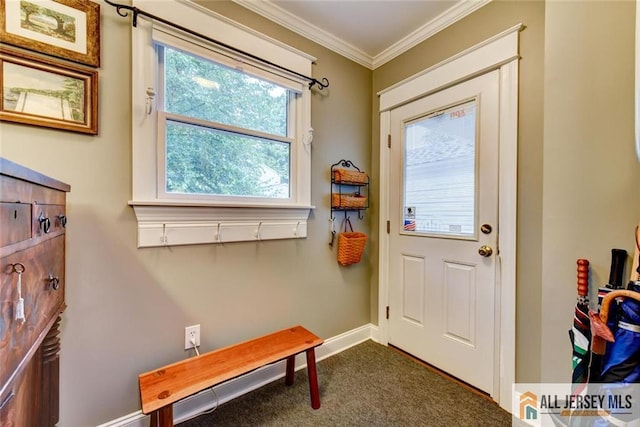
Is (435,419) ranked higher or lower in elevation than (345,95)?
lower

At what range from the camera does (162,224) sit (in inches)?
55.1

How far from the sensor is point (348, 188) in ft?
7.33

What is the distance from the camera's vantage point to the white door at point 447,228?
5.42ft

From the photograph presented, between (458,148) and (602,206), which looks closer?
(602,206)

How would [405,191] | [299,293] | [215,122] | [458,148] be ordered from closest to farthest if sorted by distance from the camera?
[215,122] < [458,148] < [299,293] < [405,191]

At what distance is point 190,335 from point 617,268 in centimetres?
190

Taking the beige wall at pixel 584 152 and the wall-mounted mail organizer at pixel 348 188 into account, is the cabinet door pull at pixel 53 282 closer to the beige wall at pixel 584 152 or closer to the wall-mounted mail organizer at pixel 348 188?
the wall-mounted mail organizer at pixel 348 188

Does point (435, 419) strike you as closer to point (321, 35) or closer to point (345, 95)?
point (345, 95)

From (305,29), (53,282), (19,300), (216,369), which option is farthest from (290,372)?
(305,29)

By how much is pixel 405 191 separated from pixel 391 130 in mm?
527

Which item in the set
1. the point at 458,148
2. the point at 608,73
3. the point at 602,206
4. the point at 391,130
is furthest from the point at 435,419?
the point at 391,130

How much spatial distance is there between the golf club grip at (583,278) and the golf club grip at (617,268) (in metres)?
0.07

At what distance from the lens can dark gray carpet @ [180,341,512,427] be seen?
1.47m

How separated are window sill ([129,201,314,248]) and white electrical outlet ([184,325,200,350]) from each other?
18.8 inches
